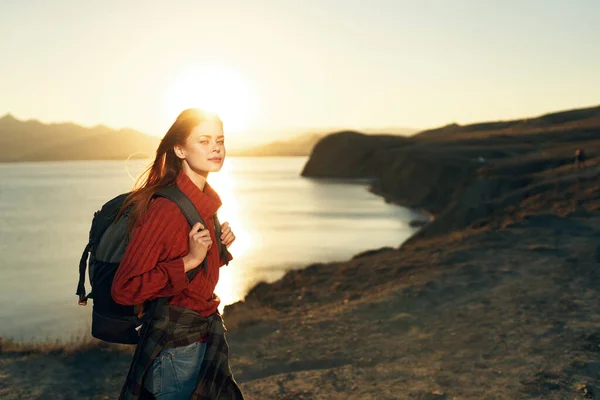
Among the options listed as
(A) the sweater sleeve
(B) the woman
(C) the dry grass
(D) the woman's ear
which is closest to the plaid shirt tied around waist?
(B) the woman

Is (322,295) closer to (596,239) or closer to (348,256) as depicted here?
(596,239)

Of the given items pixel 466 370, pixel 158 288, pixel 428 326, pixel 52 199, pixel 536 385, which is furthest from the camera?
pixel 52 199

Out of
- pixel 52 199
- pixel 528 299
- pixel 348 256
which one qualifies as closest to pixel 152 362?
pixel 528 299

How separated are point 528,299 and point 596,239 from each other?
193 inches

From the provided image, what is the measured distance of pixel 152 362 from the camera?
120 inches

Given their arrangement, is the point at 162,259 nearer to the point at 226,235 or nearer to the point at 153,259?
the point at 153,259

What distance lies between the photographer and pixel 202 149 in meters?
3.18

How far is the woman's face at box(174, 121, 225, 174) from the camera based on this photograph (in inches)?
125

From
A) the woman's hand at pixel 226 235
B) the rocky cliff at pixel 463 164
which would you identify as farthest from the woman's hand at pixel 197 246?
the rocky cliff at pixel 463 164

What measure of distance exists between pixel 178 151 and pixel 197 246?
1.87 ft

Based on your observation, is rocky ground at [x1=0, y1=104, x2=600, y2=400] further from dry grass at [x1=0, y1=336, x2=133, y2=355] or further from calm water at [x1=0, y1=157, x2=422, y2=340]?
calm water at [x1=0, y1=157, x2=422, y2=340]

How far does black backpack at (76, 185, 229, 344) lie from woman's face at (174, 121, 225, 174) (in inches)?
8.3

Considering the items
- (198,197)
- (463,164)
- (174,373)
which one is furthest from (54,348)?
(463,164)

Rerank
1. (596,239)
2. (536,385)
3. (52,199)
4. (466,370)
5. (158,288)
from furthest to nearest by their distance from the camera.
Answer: (52,199)
(596,239)
(466,370)
(536,385)
(158,288)
